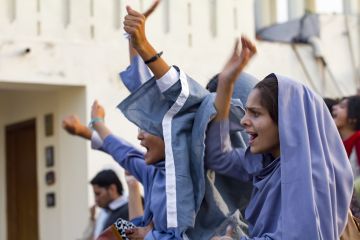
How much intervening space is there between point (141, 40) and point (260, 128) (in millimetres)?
592

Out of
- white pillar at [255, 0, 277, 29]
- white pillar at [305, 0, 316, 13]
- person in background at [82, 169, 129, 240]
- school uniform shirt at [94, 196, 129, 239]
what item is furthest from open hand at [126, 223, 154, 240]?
white pillar at [305, 0, 316, 13]

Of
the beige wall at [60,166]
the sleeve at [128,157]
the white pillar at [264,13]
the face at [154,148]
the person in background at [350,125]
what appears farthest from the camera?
the white pillar at [264,13]

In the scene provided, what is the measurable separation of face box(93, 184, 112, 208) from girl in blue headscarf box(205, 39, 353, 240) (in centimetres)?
322

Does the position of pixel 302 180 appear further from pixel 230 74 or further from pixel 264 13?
pixel 264 13

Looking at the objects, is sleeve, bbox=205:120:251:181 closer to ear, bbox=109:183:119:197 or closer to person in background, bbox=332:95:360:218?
person in background, bbox=332:95:360:218

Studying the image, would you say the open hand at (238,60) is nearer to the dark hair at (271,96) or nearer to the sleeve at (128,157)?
the dark hair at (271,96)

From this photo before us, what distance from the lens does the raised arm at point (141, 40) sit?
11.8 ft

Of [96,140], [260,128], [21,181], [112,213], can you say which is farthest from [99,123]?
[21,181]

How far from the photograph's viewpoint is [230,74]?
3.59 metres

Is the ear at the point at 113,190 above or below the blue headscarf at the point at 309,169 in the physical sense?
below

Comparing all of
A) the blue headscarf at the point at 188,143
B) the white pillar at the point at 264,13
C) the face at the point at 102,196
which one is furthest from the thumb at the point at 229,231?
the white pillar at the point at 264,13

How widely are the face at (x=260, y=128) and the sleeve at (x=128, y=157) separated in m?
0.88

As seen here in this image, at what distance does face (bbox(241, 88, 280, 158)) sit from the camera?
3.34m

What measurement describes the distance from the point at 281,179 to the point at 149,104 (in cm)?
78
